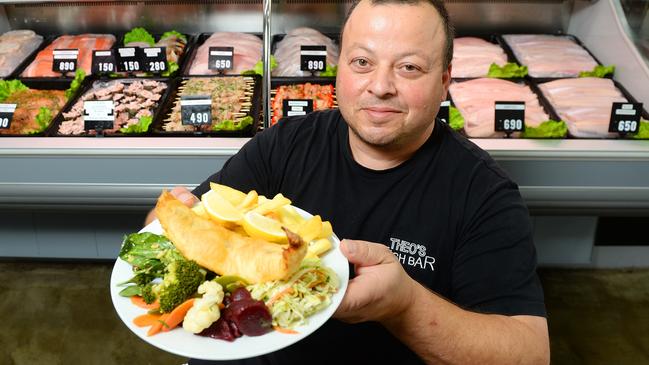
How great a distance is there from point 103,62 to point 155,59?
27 cm

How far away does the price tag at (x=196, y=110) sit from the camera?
2832 millimetres

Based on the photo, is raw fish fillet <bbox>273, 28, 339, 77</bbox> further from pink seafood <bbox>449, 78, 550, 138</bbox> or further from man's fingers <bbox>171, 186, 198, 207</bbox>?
man's fingers <bbox>171, 186, 198, 207</bbox>

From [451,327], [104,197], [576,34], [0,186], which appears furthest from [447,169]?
[576,34]

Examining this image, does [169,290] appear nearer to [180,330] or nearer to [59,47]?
[180,330]

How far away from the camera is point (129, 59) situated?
10.9ft

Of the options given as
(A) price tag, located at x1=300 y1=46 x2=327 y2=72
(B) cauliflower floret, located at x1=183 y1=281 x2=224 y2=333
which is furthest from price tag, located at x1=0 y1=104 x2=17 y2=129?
(B) cauliflower floret, located at x1=183 y1=281 x2=224 y2=333

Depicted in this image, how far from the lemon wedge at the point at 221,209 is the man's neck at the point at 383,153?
0.47 m

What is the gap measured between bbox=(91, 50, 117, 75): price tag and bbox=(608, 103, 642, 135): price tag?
99.0 inches

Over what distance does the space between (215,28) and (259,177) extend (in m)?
2.12

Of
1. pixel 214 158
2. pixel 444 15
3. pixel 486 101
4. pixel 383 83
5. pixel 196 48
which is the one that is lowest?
pixel 214 158

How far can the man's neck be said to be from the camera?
68.2 inches

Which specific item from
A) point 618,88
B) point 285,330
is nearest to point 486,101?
point 618,88

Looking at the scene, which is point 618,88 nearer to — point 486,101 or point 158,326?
point 486,101

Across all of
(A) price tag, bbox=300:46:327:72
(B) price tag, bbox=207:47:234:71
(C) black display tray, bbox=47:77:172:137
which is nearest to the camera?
(C) black display tray, bbox=47:77:172:137
